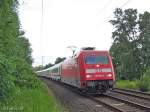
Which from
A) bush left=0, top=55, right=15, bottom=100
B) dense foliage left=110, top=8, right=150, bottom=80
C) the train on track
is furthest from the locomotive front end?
dense foliage left=110, top=8, right=150, bottom=80

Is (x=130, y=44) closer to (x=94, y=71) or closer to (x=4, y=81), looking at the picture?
(x=94, y=71)

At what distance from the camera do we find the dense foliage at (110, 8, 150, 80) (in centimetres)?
7010

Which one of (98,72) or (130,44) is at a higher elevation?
(130,44)

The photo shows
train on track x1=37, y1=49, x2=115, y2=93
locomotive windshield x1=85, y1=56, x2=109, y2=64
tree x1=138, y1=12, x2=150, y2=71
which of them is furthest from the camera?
tree x1=138, y1=12, x2=150, y2=71

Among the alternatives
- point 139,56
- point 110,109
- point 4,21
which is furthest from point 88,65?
point 139,56

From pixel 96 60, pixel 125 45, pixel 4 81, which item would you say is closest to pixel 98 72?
pixel 96 60

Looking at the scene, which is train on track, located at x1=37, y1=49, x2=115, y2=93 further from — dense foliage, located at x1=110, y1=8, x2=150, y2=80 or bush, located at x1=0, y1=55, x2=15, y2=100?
dense foliage, located at x1=110, y1=8, x2=150, y2=80

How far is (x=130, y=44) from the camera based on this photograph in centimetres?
8031

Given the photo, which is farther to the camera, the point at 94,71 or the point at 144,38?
the point at 144,38

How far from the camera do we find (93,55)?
29.2 m

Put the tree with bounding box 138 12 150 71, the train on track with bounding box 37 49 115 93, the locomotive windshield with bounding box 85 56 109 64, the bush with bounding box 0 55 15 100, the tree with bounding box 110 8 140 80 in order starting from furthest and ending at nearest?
1. the tree with bounding box 138 12 150 71
2. the tree with bounding box 110 8 140 80
3. the locomotive windshield with bounding box 85 56 109 64
4. the train on track with bounding box 37 49 115 93
5. the bush with bounding box 0 55 15 100

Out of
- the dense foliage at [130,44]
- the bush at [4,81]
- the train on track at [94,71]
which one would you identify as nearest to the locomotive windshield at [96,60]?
the train on track at [94,71]

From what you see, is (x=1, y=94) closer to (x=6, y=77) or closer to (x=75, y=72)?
(x=6, y=77)

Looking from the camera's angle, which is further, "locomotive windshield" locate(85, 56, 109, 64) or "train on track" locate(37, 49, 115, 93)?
"locomotive windshield" locate(85, 56, 109, 64)
